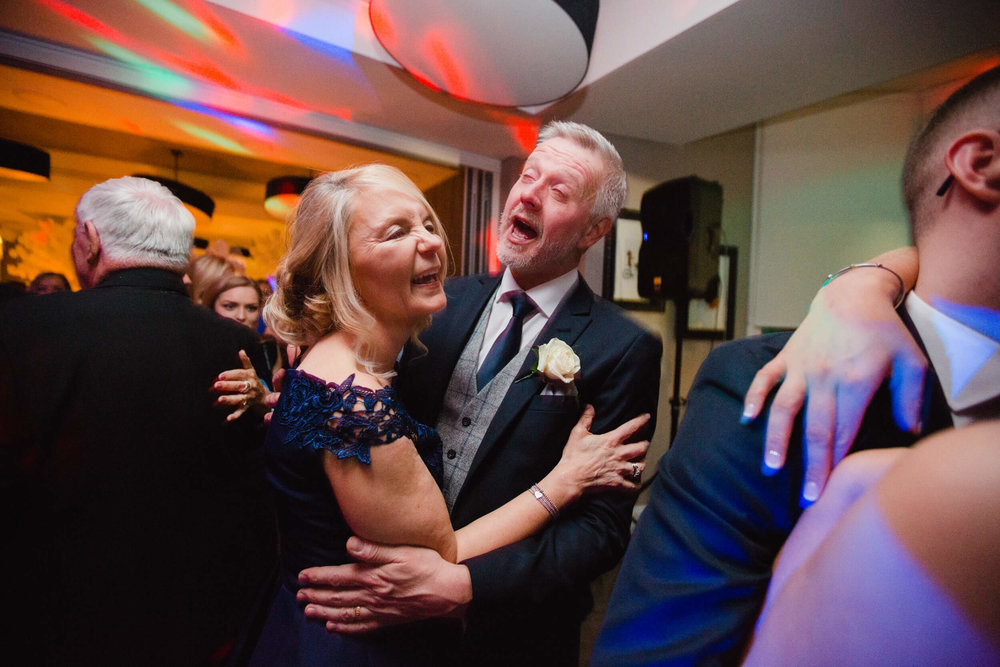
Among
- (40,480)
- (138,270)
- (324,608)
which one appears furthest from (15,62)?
(324,608)

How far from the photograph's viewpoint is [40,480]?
1.20 meters

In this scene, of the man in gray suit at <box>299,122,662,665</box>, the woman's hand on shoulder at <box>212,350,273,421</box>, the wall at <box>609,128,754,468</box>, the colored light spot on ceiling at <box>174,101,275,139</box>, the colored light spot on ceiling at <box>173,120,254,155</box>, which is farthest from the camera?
the wall at <box>609,128,754,468</box>

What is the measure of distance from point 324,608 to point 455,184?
3547 millimetres

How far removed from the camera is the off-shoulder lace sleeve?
2.77ft

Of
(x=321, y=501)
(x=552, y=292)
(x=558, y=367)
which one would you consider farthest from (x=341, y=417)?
(x=552, y=292)

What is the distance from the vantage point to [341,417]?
0.86 metres

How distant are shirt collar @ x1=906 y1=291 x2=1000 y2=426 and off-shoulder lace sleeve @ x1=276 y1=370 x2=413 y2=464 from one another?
78cm

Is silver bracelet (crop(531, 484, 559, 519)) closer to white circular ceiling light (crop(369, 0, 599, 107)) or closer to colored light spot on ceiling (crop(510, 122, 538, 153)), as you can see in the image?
white circular ceiling light (crop(369, 0, 599, 107))

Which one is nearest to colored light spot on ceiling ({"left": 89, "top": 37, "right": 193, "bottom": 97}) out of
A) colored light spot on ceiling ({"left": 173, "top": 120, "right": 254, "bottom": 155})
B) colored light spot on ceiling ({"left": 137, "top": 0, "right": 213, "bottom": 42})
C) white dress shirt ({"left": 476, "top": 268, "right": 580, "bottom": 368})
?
colored light spot on ceiling ({"left": 173, "top": 120, "right": 254, "bottom": 155})

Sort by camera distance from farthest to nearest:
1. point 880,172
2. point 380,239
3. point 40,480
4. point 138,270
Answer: point 880,172
point 138,270
point 40,480
point 380,239

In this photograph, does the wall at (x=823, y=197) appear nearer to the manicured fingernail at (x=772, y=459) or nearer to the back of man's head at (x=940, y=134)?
the back of man's head at (x=940, y=134)

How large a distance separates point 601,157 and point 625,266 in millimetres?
2199

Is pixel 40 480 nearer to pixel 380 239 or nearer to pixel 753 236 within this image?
pixel 380 239

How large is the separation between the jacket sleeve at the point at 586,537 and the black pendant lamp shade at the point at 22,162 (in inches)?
132
